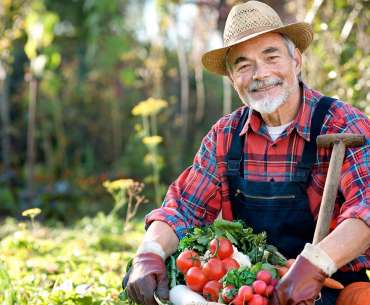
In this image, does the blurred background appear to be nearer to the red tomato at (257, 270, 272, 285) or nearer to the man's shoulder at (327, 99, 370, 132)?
the man's shoulder at (327, 99, 370, 132)

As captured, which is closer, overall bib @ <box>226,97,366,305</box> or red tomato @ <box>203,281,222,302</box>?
red tomato @ <box>203,281,222,302</box>

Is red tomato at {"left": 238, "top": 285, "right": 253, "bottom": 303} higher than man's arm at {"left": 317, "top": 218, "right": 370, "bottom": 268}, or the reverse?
man's arm at {"left": 317, "top": 218, "right": 370, "bottom": 268}

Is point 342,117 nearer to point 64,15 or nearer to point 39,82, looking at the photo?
point 39,82

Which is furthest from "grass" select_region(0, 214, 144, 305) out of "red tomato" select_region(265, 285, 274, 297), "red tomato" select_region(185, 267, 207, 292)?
"red tomato" select_region(265, 285, 274, 297)

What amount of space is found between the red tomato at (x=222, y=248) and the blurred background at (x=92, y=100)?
558cm

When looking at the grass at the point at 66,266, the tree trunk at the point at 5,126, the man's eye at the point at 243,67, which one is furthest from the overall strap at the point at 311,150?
the tree trunk at the point at 5,126

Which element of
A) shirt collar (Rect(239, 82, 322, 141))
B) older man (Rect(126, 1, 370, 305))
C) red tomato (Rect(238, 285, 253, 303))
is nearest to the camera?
red tomato (Rect(238, 285, 253, 303))

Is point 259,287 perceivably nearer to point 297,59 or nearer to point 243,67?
point 243,67

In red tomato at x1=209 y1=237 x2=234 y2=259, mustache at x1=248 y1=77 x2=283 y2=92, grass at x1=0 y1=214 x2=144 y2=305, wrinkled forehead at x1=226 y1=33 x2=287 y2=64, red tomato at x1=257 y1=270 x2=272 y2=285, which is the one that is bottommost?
grass at x1=0 y1=214 x2=144 y2=305

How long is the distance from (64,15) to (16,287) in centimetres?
883

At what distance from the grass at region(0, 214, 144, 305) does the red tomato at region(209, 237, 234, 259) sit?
0.98 m

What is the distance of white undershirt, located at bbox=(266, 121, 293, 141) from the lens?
121 inches

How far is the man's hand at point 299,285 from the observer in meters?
2.40

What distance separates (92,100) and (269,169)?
7.67m
